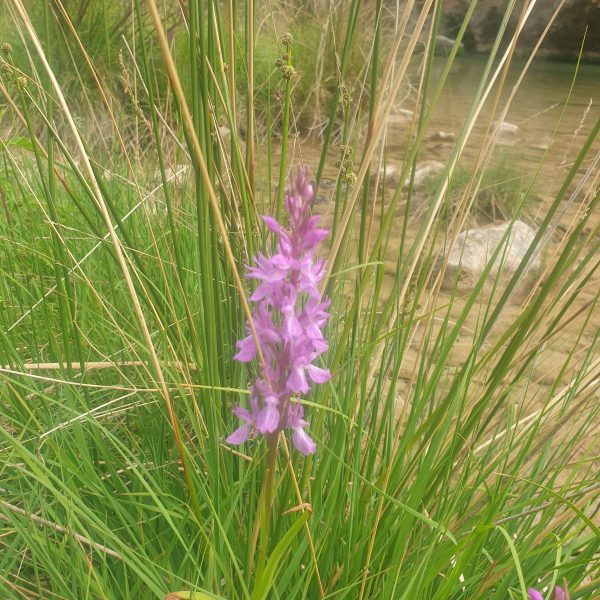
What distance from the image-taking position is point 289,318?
2.64 ft

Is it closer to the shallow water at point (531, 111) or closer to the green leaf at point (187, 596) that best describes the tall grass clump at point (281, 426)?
the green leaf at point (187, 596)

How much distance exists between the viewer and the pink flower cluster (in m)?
0.80

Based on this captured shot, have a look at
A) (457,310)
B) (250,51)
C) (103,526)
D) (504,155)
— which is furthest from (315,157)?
(103,526)

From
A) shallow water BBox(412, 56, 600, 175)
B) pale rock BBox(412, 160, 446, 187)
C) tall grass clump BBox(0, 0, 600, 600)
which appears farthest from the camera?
shallow water BBox(412, 56, 600, 175)

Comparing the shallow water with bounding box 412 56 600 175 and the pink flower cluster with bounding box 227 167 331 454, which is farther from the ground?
the pink flower cluster with bounding box 227 167 331 454

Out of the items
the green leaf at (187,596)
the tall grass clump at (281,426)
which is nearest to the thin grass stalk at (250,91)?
the tall grass clump at (281,426)

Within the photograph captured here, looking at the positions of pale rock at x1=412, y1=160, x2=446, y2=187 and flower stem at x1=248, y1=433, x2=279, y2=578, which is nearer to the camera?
flower stem at x1=248, y1=433, x2=279, y2=578

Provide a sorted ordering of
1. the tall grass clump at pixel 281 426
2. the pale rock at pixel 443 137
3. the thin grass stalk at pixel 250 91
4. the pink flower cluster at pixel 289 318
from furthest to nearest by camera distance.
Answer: the pale rock at pixel 443 137 < the thin grass stalk at pixel 250 91 < the tall grass clump at pixel 281 426 < the pink flower cluster at pixel 289 318

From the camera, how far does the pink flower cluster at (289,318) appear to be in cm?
80

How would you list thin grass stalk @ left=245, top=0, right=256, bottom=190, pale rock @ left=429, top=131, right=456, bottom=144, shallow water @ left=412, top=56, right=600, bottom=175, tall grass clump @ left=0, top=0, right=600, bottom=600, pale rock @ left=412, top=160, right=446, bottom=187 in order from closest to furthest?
1. tall grass clump @ left=0, top=0, right=600, bottom=600
2. thin grass stalk @ left=245, top=0, right=256, bottom=190
3. pale rock @ left=412, top=160, right=446, bottom=187
4. shallow water @ left=412, top=56, right=600, bottom=175
5. pale rock @ left=429, top=131, right=456, bottom=144

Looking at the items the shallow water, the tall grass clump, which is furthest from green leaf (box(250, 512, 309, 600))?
the shallow water

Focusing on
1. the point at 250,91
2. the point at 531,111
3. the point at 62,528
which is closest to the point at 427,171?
the point at 531,111

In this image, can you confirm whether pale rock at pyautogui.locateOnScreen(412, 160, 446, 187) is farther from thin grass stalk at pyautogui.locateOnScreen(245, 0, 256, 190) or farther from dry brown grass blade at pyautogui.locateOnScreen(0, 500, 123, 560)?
dry brown grass blade at pyautogui.locateOnScreen(0, 500, 123, 560)

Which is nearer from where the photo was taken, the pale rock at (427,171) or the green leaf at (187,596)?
the green leaf at (187,596)
